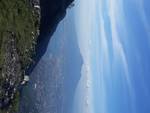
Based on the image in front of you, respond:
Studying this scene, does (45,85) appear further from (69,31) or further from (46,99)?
(69,31)

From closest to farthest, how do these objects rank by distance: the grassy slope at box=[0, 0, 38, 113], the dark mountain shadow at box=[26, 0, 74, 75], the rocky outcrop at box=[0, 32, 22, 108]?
1. the rocky outcrop at box=[0, 32, 22, 108]
2. the grassy slope at box=[0, 0, 38, 113]
3. the dark mountain shadow at box=[26, 0, 74, 75]

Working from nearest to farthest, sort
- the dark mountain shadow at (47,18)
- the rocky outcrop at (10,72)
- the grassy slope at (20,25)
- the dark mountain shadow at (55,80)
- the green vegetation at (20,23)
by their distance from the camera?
the rocky outcrop at (10,72) < the grassy slope at (20,25) < the green vegetation at (20,23) < the dark mountain shadow at (47,18) < the dark mountain shadow at (55,80)

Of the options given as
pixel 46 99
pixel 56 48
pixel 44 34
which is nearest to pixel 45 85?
pixel 46 99

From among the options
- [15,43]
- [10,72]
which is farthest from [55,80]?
[10,72]

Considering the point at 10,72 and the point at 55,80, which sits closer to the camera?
the point at 10,72

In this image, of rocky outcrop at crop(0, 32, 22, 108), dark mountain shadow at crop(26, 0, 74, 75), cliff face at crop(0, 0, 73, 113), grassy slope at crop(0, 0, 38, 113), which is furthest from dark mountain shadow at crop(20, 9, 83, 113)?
rocky outcrop at crop(0, 32, 22, 108)

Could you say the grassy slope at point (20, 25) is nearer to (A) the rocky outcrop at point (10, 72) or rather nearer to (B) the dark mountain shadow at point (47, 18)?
(A) the rocky outcrop at point (10, 72)

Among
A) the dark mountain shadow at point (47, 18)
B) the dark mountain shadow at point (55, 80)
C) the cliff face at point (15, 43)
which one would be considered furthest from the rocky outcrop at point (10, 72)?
the dark mountain shadow at point (55, 80)

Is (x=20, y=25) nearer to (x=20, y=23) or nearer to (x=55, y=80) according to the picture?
(x=20, y=23)

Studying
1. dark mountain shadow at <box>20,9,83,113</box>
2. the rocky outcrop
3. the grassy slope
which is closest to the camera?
the rocky outcrop

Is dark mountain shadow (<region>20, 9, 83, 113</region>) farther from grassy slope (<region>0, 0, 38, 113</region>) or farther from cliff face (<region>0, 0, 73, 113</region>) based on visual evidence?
grassy slope (<region>0, 0, 38, 113</region>)

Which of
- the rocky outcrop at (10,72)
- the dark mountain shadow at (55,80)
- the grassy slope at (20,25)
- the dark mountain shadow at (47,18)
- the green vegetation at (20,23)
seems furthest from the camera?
the dark mountain shadow at (55,80)
